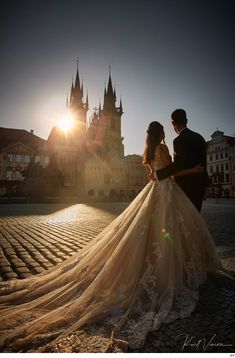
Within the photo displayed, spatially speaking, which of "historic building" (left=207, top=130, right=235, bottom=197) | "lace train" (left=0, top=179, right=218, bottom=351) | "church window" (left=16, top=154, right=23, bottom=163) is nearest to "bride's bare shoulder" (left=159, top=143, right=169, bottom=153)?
"lace train" (left=0, top=179, right=218, bottom=351)

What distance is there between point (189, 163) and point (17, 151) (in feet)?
198

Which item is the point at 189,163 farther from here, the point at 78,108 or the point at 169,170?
the point at 78,108

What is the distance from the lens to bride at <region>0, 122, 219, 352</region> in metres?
1.86

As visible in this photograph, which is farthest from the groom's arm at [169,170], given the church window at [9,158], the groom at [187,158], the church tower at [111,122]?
the church tower at [111,122]

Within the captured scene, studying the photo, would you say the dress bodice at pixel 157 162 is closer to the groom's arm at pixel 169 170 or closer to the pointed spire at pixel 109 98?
the groom's arm at pixel 169 170

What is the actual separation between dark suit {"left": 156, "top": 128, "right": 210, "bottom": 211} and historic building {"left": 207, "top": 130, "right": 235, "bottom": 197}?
51.2 metres

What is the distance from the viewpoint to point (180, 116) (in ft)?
10.9

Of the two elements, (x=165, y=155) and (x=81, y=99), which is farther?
(x=81, y=99)

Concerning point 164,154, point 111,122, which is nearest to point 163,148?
point 164,154

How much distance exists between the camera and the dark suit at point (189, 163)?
2998mm

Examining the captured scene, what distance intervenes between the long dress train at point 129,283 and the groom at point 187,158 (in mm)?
215

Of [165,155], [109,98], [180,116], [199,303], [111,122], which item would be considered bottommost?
[199,303]

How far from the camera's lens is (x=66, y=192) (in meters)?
35.7

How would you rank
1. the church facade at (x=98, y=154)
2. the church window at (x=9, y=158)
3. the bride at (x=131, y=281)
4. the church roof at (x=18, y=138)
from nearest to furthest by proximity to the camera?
the bride at (x=131, y=281) → the church window at (x=9, y=158) → the church roof at (x=18, y=138) → the church facade at (x=98, y=154)
